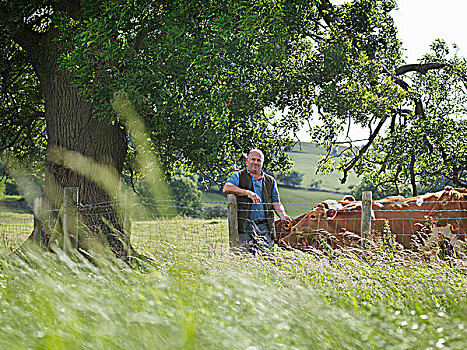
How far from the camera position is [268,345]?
2.55m

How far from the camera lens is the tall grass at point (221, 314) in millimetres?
2531

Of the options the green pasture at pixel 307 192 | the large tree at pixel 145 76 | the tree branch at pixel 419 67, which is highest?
the tree branch at pixel 419 67

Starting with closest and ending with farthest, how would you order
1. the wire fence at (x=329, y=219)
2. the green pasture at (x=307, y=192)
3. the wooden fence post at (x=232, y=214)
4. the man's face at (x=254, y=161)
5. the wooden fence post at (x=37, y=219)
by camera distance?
the man's face at (x=254, y=161), the wooden fence post at (x=232, y=214), the wire fence at (x=329, y=219), the wooden fence post at (x=37, y=219), the green pasture at (x=307, y=192)

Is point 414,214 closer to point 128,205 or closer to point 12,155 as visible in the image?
point 128,205

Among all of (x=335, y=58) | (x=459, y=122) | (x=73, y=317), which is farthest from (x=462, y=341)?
(x=459, y=122)

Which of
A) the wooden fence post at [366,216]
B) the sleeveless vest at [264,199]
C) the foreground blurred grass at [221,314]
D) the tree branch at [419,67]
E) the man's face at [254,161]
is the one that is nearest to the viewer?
the foreground blurred grass at [221,314]

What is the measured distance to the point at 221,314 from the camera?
313 centimetres

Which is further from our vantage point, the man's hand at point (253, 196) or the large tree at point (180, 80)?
the large tree at point (180, 80)

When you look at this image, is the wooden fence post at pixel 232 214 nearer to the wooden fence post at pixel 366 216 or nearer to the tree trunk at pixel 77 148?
the wooden fence post at pixel 366 216

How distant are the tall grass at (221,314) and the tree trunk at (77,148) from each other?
566cm

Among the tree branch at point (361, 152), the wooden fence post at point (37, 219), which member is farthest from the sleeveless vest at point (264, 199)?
the tree branch at point (361, 152)

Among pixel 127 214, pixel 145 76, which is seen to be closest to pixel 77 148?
pixel 127 214

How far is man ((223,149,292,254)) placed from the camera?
24.8ft

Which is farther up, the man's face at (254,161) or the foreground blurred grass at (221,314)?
the man's face at (254,161)
